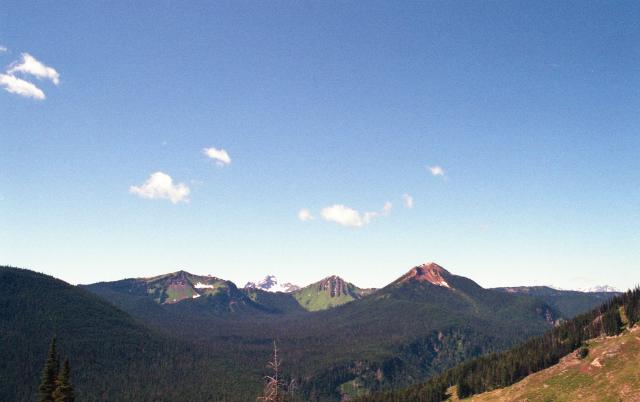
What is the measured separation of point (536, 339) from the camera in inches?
7165

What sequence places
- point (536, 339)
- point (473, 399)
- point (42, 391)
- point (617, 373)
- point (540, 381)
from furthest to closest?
point (536, 339) → point (473, 399) → point (540, 381) → point (617, 373) → point (42, 391)

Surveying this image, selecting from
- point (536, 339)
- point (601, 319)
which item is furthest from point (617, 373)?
point (536, 339)

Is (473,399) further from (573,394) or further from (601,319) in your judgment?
(601,319)

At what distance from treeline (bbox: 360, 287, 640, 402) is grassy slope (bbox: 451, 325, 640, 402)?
570 cm

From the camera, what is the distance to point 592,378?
118812 millimetres

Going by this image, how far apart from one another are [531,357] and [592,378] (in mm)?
35233

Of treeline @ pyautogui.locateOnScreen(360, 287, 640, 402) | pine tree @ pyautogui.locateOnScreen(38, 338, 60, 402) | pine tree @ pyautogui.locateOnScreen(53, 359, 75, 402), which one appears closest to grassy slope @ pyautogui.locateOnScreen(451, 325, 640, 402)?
treeline @ pyautogui.locateOnScreen(360, 287, 640, 402)

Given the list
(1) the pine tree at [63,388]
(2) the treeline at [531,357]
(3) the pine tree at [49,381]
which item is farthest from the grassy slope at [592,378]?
(3) the pine tree at [49,381]

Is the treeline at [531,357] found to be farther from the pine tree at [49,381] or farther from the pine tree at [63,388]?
the pine tree at [49,381]

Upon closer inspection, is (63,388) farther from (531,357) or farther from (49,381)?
(531,357)

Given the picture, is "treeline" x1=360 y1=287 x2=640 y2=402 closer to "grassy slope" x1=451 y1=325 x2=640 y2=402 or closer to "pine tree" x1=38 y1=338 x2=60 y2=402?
"grassy slope" x1=451 y1=325 x2=640 y2=402

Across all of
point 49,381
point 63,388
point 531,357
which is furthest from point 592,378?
point 49,381

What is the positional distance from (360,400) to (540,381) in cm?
9022

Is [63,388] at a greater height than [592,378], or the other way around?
[63,388]
